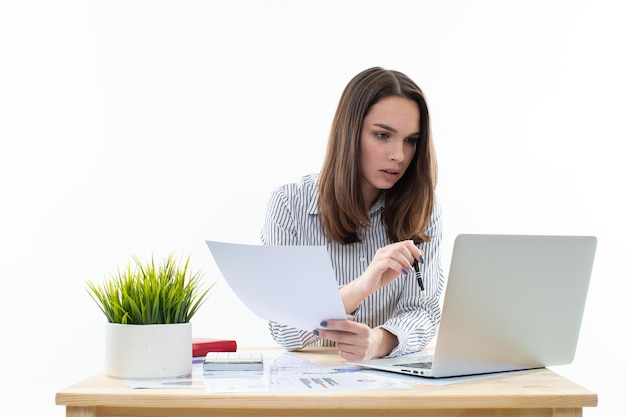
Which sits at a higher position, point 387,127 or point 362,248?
point 387,127

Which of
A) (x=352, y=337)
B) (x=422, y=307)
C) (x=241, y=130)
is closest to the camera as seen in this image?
(x=352, y=337)

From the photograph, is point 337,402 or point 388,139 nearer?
point 337,402

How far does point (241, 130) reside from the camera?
10.8 feet

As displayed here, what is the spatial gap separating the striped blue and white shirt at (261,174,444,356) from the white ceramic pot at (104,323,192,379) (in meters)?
0.77

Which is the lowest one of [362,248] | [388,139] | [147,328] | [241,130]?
[147,328]

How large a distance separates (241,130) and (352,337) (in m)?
1.88

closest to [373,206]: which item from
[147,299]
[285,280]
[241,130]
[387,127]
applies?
[387,127]

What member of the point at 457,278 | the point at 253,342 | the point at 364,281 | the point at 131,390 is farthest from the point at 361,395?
the point at 253,342

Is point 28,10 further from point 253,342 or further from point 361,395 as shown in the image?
→ point 361,395

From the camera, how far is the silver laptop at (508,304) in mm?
1275

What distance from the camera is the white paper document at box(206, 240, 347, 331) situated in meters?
→ 1.35

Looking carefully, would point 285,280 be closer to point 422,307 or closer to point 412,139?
point 422,307

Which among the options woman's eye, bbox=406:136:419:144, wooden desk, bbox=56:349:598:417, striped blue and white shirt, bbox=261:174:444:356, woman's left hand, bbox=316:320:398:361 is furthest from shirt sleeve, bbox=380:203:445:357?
wooden desk, bbox=56:349:598:417

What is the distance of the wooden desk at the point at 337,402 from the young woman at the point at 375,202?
77cm
